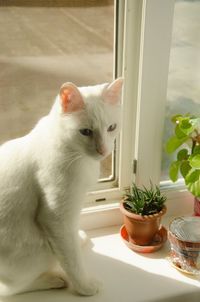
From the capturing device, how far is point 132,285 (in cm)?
106

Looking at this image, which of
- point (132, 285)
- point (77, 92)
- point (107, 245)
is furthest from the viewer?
point (107, 245)

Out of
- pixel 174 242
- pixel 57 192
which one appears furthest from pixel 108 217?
pixel 57 192

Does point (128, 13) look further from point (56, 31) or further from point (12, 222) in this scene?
point (12, 222)

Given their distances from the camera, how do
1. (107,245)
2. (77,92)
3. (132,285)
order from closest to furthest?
(77,92) → (132,285) → (107,245)

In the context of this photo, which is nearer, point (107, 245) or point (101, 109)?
point (101, 109)

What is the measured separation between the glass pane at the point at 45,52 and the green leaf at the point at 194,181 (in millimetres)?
354

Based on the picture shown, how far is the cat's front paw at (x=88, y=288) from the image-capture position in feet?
3.26

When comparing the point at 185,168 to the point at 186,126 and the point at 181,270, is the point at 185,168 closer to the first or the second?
the point at 186,126

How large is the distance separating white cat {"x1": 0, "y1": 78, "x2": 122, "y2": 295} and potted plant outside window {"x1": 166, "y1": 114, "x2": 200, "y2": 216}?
0.81 feet

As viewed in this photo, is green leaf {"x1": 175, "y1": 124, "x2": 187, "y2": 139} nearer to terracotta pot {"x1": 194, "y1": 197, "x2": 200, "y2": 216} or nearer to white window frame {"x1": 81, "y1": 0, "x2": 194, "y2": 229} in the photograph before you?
white window frame {"x1": 81, "y1": 0, "x2": 194, "y2": 229}

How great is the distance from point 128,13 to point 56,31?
19 centimetres

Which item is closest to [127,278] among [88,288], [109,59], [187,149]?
[88,288]

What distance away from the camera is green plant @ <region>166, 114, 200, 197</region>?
43.3 inches

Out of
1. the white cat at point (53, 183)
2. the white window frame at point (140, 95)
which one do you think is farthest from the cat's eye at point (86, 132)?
the white window frame at point (140, 95)
